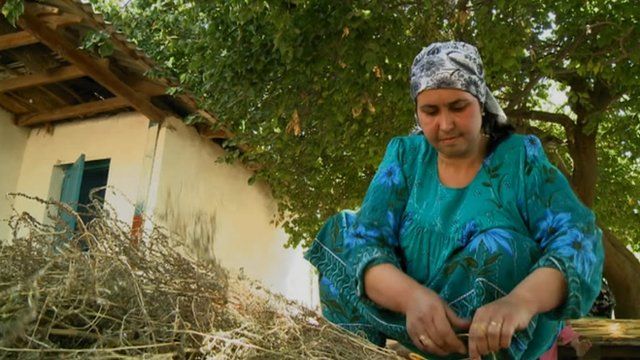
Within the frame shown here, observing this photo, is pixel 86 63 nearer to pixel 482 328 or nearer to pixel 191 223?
pixel 191 223

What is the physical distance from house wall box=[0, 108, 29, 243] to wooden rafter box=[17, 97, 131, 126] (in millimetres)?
137

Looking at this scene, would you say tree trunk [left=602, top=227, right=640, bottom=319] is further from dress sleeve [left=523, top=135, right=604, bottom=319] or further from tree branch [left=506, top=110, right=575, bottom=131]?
dress sleeve [left=523, top=135, right=604, bottom=319]

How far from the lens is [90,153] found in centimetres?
786

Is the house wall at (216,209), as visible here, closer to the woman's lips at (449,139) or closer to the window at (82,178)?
the window at (82,178)

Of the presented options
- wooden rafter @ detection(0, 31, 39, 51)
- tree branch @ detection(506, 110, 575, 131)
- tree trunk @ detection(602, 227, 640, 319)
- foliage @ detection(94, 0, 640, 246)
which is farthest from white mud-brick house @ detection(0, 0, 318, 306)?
tree trunk @ detection(602, 227, 640, 319)

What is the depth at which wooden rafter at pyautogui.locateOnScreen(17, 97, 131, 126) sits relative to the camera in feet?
24.3

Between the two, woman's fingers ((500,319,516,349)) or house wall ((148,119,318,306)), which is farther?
house wall ((148,119,318,306))

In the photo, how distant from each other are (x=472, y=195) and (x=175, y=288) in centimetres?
92

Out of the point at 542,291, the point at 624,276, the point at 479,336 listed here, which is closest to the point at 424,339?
the point at 479,336

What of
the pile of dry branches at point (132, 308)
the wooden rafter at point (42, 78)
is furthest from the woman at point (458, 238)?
the wooden rafter at point (42, 78)

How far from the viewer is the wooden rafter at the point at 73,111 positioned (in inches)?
292

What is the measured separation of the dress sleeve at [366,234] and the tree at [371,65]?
2836mm

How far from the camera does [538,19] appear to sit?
5.78 meters

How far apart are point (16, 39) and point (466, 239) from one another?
18.5 ft
